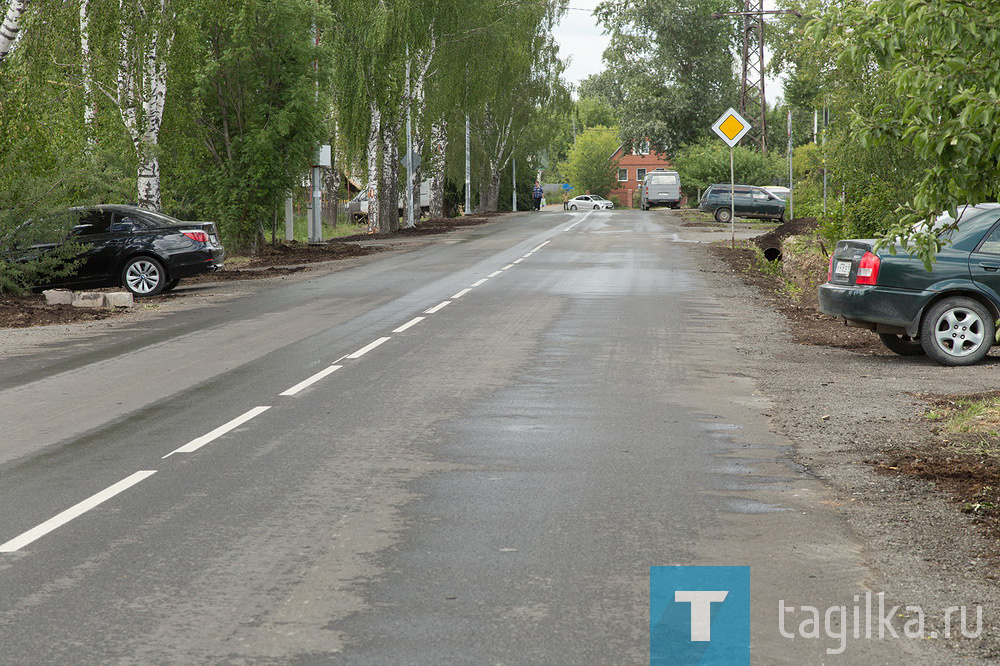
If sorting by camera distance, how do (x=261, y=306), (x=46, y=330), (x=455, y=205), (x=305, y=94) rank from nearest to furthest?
1. (x=46, y=330)
2. (x=261, y=306)
3. (x=305, y=94)
4. (x=455, y=205)

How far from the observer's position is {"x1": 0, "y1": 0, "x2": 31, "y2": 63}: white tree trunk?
715 inches

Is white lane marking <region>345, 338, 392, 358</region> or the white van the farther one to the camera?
the white van

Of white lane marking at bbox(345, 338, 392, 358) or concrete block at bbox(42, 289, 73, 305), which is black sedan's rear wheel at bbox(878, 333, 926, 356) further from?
concrete block at bbox(42, 289, 73, 305)

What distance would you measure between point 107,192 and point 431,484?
17003 millimetres

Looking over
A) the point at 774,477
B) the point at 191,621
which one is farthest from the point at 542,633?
the point at 774,477

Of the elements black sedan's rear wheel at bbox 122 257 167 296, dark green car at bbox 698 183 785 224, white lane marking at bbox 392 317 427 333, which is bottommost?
white lane marking at bbox 392 317 427 333

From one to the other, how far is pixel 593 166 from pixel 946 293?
4898 inches

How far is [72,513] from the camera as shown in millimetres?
6617

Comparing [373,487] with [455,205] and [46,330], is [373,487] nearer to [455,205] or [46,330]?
[46,330]

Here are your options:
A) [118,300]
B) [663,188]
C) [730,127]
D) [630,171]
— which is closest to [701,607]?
[118,300]

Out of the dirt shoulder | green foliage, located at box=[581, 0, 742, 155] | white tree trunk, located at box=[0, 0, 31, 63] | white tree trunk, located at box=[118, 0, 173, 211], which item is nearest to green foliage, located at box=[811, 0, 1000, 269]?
the dirt shoulder

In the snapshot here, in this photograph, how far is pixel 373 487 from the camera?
720cm

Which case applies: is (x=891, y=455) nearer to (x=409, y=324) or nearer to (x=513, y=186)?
(x=409, y=324)

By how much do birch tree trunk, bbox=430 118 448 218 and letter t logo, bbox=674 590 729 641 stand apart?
169 ft
